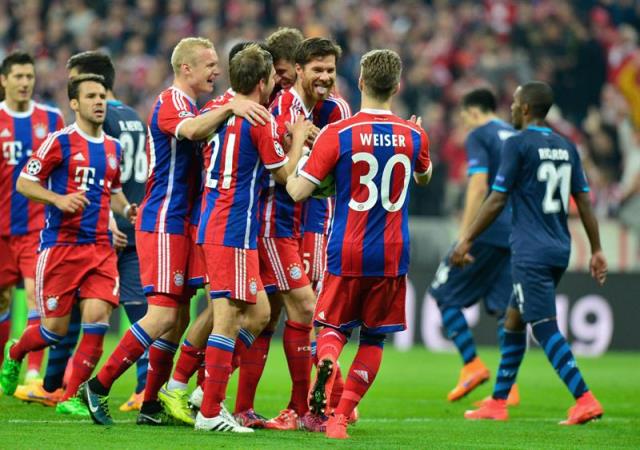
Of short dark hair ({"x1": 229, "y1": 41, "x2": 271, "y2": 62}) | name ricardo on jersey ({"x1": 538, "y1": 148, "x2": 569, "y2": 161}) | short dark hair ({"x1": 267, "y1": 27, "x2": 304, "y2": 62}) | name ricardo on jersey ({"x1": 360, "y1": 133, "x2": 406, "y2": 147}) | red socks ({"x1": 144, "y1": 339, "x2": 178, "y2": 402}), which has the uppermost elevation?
short dark hair ({"x1": 267, "y1": 27, "x2": 304, "y2": 62})

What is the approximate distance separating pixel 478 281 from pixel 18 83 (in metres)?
4.30

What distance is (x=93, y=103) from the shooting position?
28.8 feet

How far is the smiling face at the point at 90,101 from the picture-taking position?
875 cm

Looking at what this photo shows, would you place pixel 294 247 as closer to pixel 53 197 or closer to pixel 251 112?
pixel 251 112

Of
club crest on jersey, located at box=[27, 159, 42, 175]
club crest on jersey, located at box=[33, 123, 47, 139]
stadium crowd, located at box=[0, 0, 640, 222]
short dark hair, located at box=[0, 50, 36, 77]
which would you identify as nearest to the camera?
club crest on jersey, located at box=[27, 159, 42, 175]

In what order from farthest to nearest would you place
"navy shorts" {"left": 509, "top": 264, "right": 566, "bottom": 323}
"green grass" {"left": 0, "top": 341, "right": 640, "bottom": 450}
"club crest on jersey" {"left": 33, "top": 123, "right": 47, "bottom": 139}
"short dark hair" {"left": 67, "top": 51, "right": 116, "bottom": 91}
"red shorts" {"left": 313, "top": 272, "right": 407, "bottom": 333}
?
"club crest on jersey" {"left": 33, "top": 123, "right": 47, "bottom": 139} → "short dark hair" {"left": 67, "top": 51, "right": 116, "bottom": 91} → "navy shorts" {"left": 509, "top": 264, "right": 566, "bottom": 323} → "red shorts" {"left": 313, "top": 272, "right": 407, "bottom": 333} → "green grass" {"left": 0, "top": 341, "right": 640, "bottom": 450}

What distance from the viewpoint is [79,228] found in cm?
886

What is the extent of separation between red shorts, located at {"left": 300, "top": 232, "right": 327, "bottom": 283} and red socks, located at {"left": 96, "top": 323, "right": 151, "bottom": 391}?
1385 mm

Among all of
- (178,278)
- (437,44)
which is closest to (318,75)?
(178,278)

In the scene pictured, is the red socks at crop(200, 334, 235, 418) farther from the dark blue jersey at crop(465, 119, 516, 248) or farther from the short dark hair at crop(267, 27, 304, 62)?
the dark blue jersey at crop(465, 119, 516, 248)

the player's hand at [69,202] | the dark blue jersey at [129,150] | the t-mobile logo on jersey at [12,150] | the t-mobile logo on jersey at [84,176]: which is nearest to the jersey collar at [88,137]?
the t-mobile logo on jersey at [84,176]

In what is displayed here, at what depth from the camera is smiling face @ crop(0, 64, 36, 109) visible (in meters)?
10.1

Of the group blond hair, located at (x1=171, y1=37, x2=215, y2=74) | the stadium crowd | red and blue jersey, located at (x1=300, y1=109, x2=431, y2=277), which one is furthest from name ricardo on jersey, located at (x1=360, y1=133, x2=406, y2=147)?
the stadium crowd

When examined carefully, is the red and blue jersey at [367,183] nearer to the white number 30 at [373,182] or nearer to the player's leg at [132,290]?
the white number 30 at [373,182]
